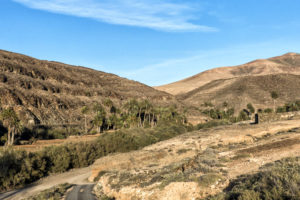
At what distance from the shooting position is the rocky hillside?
75.7 m

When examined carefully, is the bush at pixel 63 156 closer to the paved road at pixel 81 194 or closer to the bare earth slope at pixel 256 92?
the paved road at pixel 81 194

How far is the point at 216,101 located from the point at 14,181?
133251mm

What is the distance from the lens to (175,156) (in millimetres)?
35375

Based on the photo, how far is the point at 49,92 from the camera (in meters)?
94.1

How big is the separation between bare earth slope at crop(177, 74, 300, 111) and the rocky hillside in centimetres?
3612

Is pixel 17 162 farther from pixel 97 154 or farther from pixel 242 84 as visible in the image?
pixel 242 84

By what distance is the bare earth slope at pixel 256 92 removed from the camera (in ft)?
445

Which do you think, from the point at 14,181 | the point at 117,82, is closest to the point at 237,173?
the point at 14,181

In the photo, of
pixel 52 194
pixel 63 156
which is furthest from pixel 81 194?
pixel 63 156

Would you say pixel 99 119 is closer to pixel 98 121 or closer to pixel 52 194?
pixel 98 121

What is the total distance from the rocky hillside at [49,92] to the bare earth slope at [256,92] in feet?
119

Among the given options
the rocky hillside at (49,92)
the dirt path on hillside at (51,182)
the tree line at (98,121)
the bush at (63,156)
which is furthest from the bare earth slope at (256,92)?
the dirt path on hillside at (51,182)

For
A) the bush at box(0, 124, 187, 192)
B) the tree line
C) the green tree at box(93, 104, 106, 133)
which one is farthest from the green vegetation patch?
the green tree at box(93, 104, 106, 133)

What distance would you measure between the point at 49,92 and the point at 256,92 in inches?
4609
